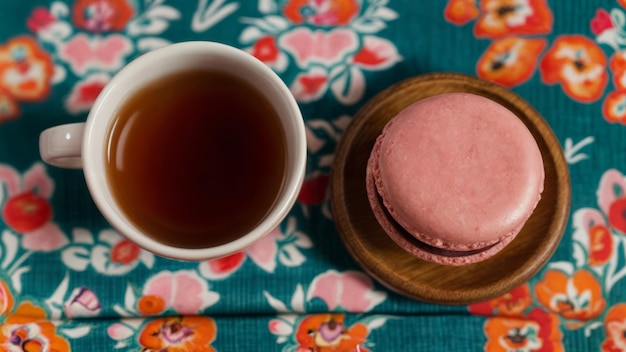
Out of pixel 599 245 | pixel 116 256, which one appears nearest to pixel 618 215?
pixel 599 245

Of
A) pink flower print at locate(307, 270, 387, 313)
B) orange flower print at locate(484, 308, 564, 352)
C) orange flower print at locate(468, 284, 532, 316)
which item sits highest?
pink flower print at locate(307, 270, 387, 313)

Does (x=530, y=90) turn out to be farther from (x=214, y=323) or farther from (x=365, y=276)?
(x=214, y=323)

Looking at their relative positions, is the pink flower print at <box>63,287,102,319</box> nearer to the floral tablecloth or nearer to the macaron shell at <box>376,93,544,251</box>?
the floral tablecloth

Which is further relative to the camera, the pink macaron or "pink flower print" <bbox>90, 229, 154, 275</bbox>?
"pink flower print" <bbox>90, 229, 154, 275</bbox>

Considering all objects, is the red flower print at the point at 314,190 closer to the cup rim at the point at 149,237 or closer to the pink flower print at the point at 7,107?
the cup rim at the point at 149,237

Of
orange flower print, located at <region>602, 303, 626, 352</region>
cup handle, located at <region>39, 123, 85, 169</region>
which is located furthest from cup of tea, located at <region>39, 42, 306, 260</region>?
orange flower print, located at <region>602, 303, 626, 352</region>

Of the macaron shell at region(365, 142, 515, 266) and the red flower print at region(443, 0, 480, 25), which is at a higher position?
the red flower print at region(443, 0, 480, 25)

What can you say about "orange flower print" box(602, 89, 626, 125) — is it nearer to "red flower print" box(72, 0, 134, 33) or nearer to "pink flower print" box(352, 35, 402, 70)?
"pink flower print" box(352, 35, 402, 70)

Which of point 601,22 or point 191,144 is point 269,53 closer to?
point 191,144

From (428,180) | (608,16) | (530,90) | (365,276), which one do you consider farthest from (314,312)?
(608,16)
